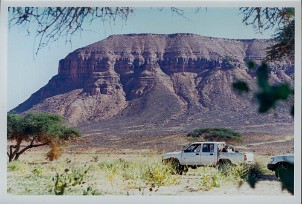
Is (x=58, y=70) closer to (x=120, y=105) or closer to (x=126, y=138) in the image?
(x=120, y=105)

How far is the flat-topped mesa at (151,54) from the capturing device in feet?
48.1

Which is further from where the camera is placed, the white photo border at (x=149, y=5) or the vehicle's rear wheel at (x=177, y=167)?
the vehicle's rear wheel at (x=177, y=167)

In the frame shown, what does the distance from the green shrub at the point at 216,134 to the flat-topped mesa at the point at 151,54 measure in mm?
2615

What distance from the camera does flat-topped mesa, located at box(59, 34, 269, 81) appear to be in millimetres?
14656

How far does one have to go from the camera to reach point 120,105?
1387 centimetres

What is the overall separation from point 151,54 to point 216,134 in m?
4.00

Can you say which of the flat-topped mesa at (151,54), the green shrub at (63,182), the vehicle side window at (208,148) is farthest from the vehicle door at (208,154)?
the flat-topped mesa at (151,54)

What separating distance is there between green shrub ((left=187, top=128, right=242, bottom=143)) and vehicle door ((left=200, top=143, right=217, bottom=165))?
11.2ft

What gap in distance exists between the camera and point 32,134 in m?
9.70

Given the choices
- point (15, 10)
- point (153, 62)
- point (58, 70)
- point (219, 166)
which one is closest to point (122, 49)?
point (153, 62)

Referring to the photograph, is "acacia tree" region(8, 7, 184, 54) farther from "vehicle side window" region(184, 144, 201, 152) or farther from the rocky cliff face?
the rocky cliff face

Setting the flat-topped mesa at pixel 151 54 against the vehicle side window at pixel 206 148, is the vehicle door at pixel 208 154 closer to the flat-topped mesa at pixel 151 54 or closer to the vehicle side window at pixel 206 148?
the vehicle side window at pixel 206 148

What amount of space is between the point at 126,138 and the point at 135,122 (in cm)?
74

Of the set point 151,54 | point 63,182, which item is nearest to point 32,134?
point 63,182
